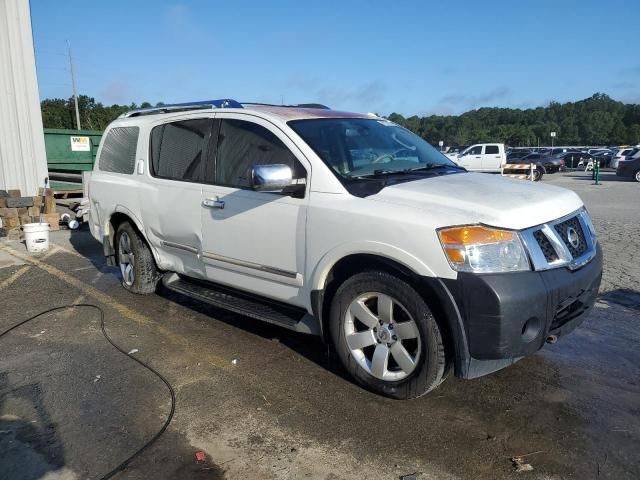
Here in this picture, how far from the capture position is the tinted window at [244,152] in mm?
4016

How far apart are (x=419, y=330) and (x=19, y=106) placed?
1040cm

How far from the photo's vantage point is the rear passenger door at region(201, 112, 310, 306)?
3834 mm

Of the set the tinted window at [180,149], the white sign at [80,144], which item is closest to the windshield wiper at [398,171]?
the tinted window at [180,149]

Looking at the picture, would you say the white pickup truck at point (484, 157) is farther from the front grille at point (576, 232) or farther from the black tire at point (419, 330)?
the black tire at point (419, 330)

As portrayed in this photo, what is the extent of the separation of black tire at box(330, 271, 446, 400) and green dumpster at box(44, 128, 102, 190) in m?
11.8

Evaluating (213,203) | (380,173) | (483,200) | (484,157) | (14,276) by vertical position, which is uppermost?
(380,173)

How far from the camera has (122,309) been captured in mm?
5504

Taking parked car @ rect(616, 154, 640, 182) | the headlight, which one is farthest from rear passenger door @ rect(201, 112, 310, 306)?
parked car @ rect(616, 154, 640, 182)

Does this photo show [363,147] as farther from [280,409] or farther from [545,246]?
[280,409]

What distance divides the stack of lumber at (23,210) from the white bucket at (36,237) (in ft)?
6.37

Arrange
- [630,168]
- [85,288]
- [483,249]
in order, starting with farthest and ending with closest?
[630,168] → [85,288] → [483,249]

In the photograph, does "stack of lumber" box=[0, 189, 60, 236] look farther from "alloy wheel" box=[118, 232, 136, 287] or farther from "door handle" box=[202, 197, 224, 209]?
"door handle" box=[202, 197, 224, 209]

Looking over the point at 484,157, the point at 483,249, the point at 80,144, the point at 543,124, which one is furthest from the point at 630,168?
the point at 543,124

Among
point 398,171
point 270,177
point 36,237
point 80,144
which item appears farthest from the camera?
point 80,144
